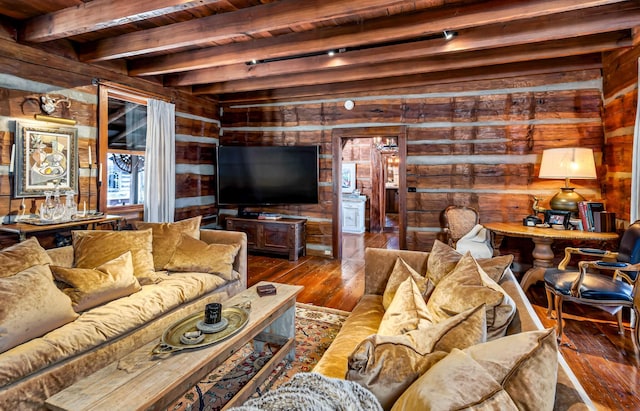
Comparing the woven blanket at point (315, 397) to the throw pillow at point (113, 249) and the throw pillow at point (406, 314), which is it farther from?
the throw pillow at point (113, 249)

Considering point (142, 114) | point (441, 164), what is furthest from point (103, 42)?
point (441, 164)

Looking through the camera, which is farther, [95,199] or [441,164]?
[441,164]

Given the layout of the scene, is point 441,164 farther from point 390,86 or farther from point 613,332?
point 613,332

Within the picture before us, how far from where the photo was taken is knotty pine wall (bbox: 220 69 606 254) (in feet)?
13.8

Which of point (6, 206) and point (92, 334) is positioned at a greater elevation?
point (6, 206)

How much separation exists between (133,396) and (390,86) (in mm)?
4552

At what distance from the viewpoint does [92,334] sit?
2029 mm

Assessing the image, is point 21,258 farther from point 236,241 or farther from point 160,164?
point 160,164

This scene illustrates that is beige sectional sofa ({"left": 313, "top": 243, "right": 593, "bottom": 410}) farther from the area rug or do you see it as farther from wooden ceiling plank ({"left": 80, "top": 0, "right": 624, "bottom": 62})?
wooden ceiling plank ({"left": 80, "top": 0, "right": 624, "bottom": 62})

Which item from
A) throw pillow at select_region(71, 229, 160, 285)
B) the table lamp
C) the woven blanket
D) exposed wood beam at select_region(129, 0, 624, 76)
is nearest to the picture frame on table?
the table lamp

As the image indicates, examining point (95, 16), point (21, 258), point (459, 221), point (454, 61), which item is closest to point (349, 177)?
point (459, 221)

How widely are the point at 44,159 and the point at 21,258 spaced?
181 centimetres

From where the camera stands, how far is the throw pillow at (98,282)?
2264mm

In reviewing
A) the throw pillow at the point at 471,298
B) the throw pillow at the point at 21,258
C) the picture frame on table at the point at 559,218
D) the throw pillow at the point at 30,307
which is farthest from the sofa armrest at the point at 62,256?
the picture frame on table at the point at 559,218
